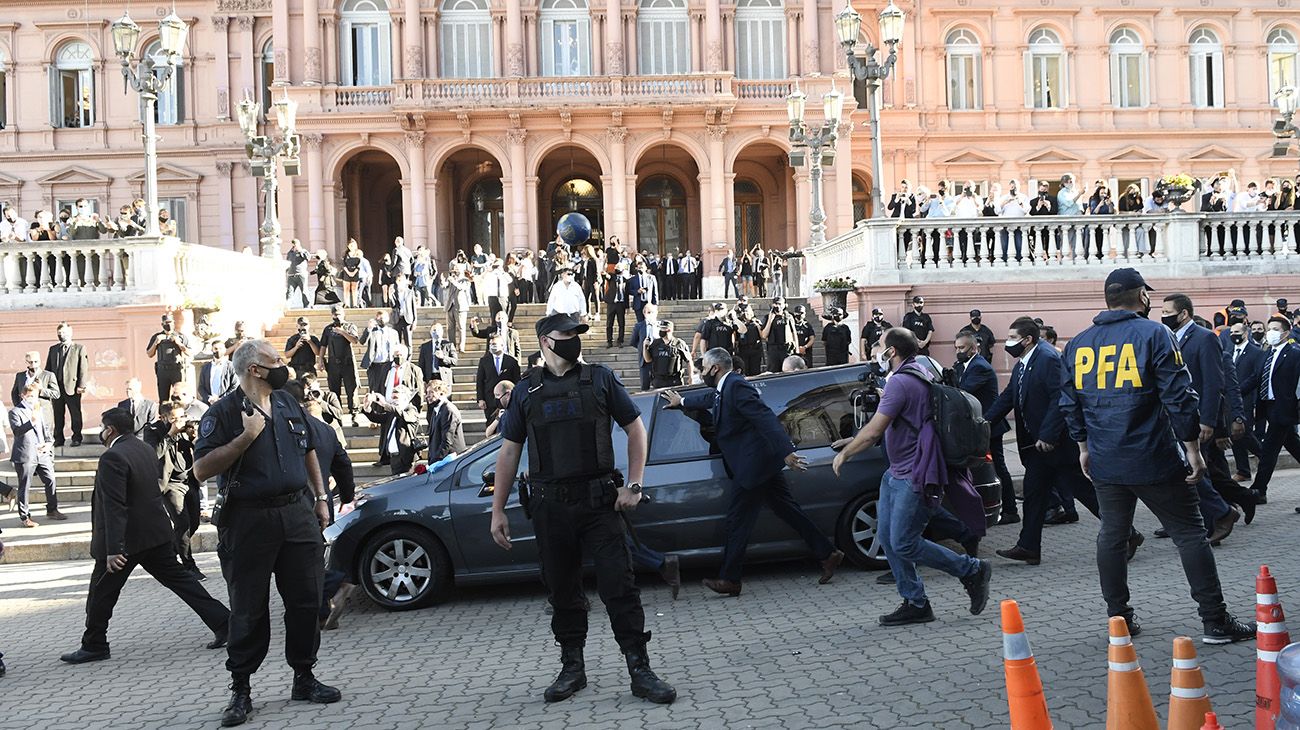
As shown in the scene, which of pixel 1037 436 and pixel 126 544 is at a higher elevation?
pixel 1037 436

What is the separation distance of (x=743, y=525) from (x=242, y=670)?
3839mm

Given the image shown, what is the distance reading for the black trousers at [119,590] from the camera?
321 inches

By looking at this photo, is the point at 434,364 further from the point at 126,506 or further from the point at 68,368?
the point at 126,506

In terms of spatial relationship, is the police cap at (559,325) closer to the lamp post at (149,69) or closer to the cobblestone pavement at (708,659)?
the cobblestone pavement at (708,659)

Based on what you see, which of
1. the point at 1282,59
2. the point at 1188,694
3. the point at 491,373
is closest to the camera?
the point at 1188,694

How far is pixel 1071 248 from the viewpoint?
70.9 feet

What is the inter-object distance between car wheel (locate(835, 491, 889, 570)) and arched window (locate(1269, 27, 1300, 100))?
128 feet

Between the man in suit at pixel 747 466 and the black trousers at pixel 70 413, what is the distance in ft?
38.5

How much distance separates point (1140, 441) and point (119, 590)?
20.9 feet

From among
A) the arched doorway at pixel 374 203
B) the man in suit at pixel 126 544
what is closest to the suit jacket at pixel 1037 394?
the man in suit at pixel 126 544

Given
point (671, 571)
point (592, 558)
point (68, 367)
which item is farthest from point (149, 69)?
point (592, 558)

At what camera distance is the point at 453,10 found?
3678 centimetres

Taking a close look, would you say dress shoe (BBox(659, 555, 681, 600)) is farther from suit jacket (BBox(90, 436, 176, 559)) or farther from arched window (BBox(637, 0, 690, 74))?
arched window (BBox(637, 0, 690, 74))

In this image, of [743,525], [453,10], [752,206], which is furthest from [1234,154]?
[743,525]
